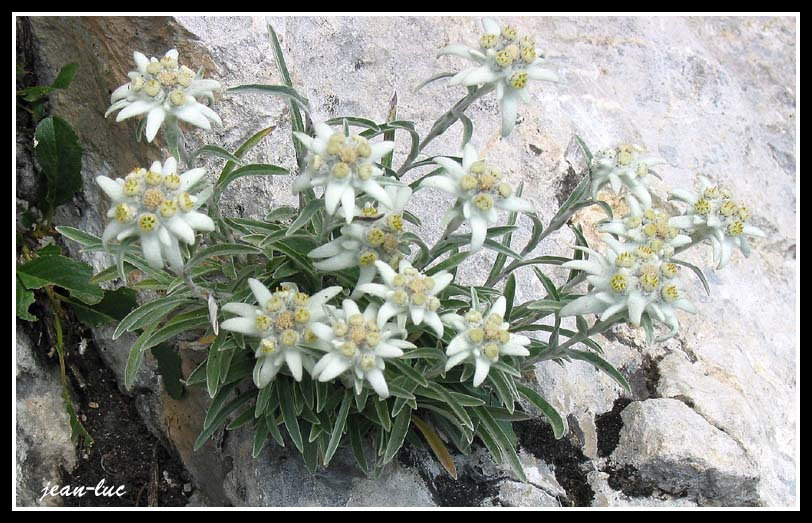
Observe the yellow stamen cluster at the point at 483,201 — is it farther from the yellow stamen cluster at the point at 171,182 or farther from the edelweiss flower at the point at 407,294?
the yellow stamen cluster at the point at 171,182

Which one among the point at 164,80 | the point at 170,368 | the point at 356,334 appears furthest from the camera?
the point at 170,368

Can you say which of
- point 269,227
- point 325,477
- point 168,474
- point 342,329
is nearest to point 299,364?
point 342,329

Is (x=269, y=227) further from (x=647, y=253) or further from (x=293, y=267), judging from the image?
(x=647, y=253)

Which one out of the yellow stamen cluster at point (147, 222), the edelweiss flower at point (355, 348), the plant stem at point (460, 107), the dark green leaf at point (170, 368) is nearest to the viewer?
the yellow stamen cluster at point (147, 222)

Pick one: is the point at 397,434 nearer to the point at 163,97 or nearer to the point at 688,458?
the point at 688,458

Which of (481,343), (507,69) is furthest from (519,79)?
(481,343)

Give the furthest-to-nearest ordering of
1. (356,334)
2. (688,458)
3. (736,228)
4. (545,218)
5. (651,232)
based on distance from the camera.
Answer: (545,218), (688,458), (736,228), (651,232), (356,334)

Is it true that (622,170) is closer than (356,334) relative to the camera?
No

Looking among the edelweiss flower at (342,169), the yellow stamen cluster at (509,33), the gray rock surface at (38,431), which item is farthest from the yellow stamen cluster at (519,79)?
the gray rock surface at (38,431)
